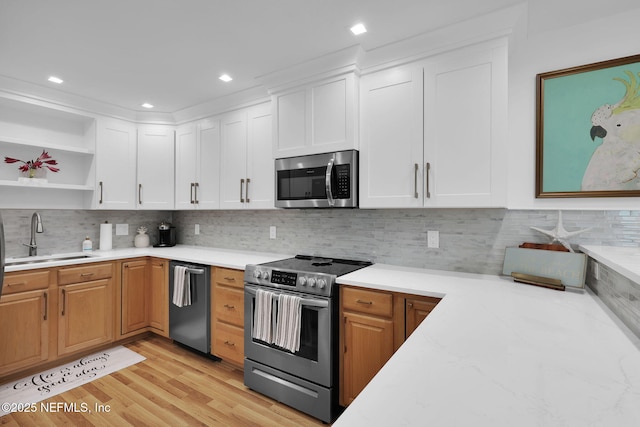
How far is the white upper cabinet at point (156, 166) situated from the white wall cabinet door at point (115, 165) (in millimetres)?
88

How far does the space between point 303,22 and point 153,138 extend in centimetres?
254

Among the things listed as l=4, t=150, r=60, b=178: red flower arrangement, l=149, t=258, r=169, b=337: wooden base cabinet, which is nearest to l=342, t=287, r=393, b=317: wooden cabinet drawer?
l=149, t=258, r=169, b=337: wooden base cabinet

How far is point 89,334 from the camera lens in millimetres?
2918

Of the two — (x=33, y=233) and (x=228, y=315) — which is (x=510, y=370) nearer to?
(x=228, y=315)

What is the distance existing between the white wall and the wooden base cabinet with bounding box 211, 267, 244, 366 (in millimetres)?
2128

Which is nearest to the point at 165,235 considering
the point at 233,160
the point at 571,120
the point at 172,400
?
the point at 233,160

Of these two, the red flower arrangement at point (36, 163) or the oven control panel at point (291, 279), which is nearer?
the oven control panel at point (291, 279)

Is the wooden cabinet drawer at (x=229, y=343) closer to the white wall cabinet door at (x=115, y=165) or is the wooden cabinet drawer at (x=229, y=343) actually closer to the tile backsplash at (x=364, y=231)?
the tile backsplash at (x=364, y=231)

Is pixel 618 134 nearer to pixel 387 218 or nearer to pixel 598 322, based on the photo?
pixel 598 322

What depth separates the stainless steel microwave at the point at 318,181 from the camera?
2318 millimetres

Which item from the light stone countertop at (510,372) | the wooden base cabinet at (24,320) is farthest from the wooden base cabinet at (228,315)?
the light stone countertop at (510,372)

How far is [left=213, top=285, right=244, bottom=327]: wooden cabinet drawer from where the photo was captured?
8.48ft

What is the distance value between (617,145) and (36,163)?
4542 mm

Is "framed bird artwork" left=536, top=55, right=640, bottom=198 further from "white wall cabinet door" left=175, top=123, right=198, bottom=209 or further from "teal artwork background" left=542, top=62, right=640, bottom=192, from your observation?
"white wall cabinet door" left=175, top=123, right=198, bottom=209
